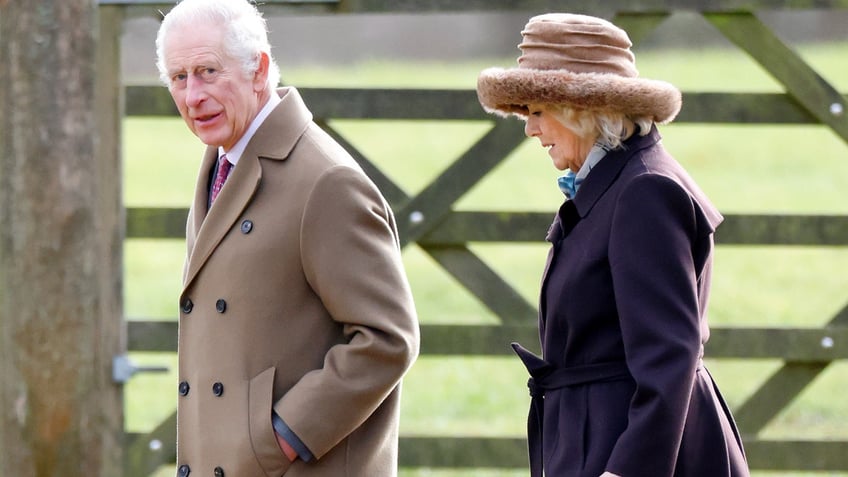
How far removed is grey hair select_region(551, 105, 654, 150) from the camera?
2.58 meters

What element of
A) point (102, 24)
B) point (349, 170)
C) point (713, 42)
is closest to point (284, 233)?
point (349, 170)

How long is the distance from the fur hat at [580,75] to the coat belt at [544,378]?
0.50 metres

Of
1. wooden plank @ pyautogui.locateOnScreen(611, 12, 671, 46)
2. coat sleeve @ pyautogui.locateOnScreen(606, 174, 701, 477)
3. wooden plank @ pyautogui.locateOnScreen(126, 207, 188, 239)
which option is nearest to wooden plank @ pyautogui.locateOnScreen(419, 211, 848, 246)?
wooden plank @ pyautogui.locateOnScreen(611, 12, 671, 46)

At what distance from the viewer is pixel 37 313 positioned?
386 cm

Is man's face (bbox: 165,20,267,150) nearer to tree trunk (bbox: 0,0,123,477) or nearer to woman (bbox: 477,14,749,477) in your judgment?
woman (bbox: 477,14,749,477)

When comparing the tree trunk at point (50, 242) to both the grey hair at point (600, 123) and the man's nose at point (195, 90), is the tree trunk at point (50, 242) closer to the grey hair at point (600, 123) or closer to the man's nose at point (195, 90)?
the man's nose at point (195, 90)

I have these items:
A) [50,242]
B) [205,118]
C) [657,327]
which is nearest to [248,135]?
[205,118]

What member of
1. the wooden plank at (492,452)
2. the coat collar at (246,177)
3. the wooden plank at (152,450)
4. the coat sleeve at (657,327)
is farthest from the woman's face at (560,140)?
the wooden plank at (152,450)

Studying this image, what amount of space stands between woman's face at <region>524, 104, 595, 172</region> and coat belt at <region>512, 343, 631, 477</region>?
397 millimetres

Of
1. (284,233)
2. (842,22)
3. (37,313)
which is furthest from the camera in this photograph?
(842,22)

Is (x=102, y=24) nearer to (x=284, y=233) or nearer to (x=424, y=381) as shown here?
(x=284, y=233)

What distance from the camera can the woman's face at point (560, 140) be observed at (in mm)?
2635

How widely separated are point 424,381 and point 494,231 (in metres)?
3.28

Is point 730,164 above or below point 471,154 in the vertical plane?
below
